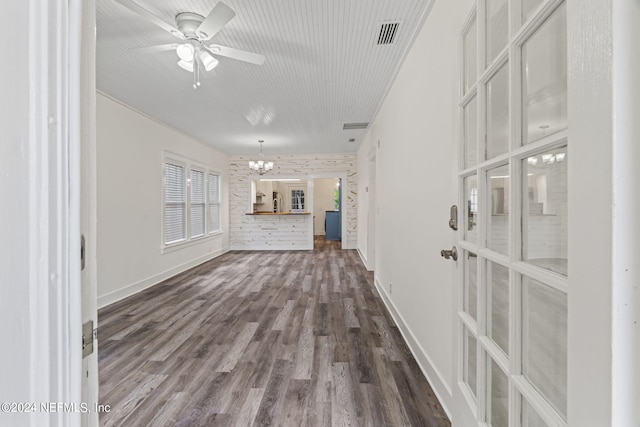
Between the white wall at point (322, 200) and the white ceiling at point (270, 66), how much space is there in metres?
6.81

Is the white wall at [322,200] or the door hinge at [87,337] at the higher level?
the white wall at [322,200]

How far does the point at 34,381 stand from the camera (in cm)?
45

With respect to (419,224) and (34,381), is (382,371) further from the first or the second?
(34,381)

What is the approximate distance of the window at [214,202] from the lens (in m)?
6.64

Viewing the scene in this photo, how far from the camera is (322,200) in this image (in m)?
11.9

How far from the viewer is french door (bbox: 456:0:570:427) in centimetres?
66

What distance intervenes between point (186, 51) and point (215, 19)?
0.40 metres

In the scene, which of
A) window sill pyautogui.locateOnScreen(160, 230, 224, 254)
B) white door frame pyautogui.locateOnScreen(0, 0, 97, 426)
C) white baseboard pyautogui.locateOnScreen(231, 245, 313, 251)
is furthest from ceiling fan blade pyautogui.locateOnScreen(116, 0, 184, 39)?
white baseboard pyautogui.locateOnScreen(231, 245, 313, 251)

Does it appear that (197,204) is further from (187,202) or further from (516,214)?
(516,214)

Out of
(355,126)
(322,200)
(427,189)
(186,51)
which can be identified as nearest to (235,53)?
(186,51)

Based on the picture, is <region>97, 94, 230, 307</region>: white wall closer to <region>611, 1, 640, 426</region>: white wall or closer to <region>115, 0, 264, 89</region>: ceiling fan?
<region>115, 0, 264, 89</region>: ceiling fan

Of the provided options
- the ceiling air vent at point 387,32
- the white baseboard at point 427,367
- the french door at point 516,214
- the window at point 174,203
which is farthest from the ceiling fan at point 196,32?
the window at point 174,203

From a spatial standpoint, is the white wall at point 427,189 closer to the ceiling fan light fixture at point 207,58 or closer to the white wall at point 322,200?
the ceiling fan light fixture at point 207,58

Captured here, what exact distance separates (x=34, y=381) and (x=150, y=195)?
4.48 m
